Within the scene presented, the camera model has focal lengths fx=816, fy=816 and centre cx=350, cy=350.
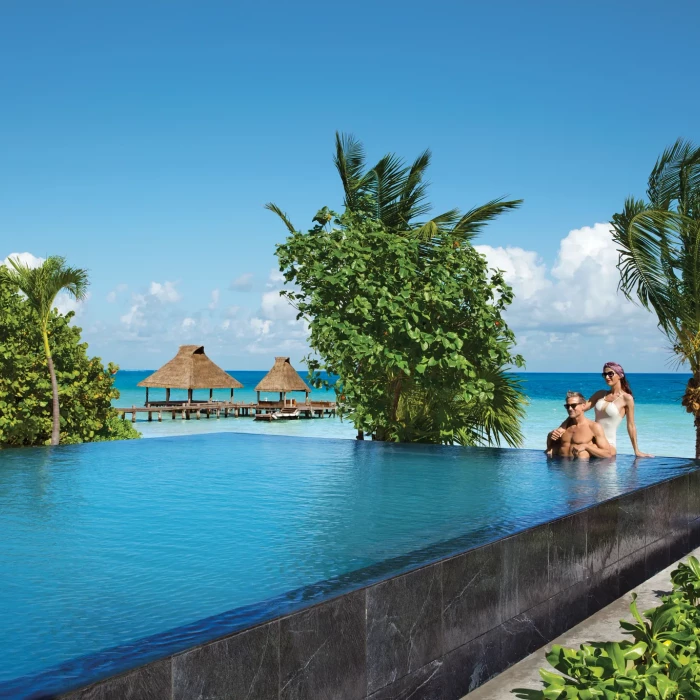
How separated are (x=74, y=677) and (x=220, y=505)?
374cm

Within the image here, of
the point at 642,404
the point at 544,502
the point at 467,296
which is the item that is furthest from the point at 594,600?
the point at 642,404

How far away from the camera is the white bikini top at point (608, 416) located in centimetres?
813

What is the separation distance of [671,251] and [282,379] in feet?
109

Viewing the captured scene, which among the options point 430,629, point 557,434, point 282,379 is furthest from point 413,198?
point 282,379

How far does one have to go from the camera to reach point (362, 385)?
1069 cm

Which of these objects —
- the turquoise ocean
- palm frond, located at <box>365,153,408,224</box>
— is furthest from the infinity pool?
the turquoise ocean

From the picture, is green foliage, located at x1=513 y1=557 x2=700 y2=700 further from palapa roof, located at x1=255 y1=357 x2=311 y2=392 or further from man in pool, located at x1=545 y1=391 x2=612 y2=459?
palapa roof, located at x1=255 y1=357 x2=311 y2=392

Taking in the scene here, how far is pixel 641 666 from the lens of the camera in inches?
121

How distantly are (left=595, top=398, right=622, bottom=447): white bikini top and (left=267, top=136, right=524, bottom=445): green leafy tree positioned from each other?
174 centimetres

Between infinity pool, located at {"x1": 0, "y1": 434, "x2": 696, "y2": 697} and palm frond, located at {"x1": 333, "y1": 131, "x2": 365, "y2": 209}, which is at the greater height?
palm frond, located at {"x1": 333, "y1": 131, "x2": 365, "y2": 209}

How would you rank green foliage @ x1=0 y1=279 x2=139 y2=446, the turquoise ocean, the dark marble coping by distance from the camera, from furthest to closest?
the turquoise ocean
green foliage @ x1=0 y1=279 x2=139 y2=446
the dark marble coping

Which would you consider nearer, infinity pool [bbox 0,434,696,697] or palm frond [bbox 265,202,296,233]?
infinity pool [bbox 0,434,696,697]

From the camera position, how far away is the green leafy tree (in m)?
9.76

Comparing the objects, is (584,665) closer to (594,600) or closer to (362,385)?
(594,600)
